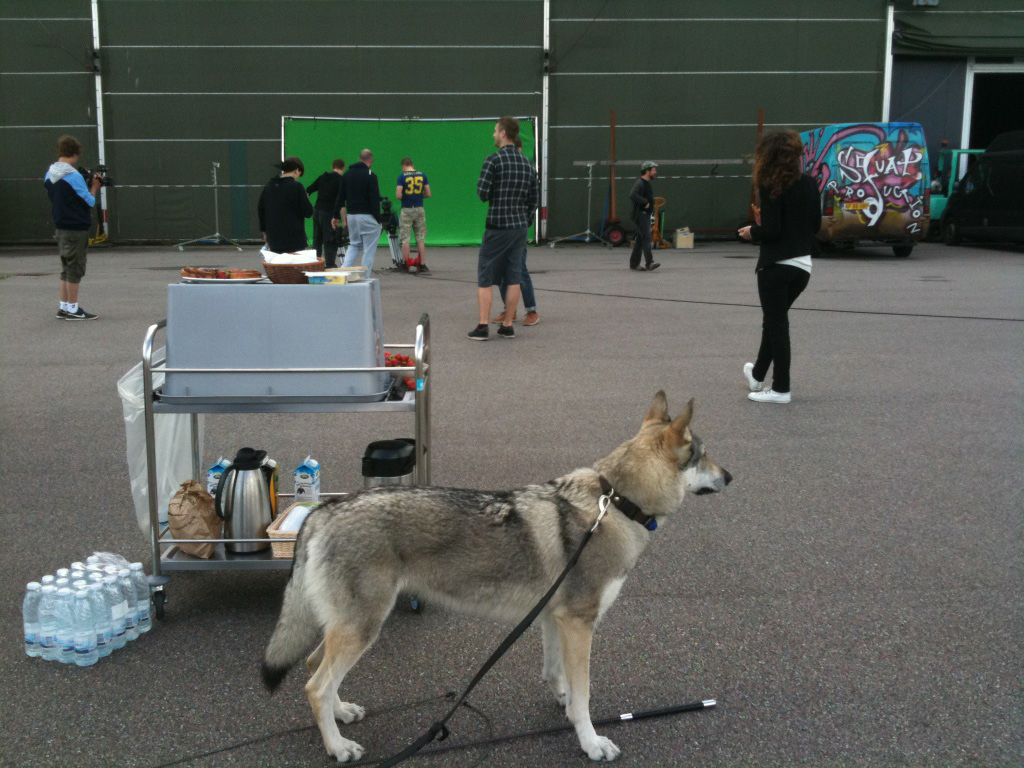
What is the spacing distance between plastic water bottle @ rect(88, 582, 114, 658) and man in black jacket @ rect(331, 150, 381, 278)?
1220 centimetres

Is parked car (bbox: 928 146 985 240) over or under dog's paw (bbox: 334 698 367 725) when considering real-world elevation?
over

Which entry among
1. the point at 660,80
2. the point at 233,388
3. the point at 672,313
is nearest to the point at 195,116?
the point at 660,80

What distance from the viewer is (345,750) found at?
10.4 ft

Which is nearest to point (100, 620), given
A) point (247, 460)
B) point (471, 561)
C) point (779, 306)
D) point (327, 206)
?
point (247, 460)

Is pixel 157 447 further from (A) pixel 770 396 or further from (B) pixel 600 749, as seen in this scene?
(A) pixel 770 396

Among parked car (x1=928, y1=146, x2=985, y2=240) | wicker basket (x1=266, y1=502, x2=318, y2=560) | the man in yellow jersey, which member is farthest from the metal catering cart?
parked car (x1=928, y1=146, x2=985, y2=240)

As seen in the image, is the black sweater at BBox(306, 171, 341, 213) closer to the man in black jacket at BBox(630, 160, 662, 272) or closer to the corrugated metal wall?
the man in black jacket at BBox(630, 160, 662, 272)

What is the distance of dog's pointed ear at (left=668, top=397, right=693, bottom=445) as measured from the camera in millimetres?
3264

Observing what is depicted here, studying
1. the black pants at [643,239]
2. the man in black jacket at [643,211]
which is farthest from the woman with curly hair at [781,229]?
the black pants at [643,239]

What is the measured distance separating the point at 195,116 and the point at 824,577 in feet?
84.7

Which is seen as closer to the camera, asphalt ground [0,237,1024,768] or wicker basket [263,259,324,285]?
asphalt ground [0,237,1024,768]

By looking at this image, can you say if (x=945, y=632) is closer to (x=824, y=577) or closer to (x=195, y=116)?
(x=824, y=577)

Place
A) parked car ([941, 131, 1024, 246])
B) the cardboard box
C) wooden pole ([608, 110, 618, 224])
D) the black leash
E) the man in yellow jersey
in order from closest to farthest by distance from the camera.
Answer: the black leash → the man in yellow jersey → parked car ([941, 131, 1024, 246]) → the cardboard box → wooden pole ([608, 110, 618, 224])

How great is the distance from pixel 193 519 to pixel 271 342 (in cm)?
89
